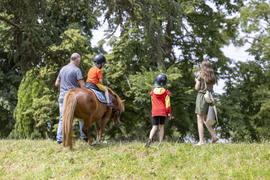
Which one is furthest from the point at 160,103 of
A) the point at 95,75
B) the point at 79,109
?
the point at 79,109

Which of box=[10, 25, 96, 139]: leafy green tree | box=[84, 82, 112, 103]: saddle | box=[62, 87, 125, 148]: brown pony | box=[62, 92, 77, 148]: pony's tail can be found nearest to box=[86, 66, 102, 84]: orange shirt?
box=[84, 82, 112, 103]: saddle

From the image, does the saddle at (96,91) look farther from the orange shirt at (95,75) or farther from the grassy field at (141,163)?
the grassy field at (141,163)

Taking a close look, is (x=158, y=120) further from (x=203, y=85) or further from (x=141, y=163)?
(x=141, y=163)

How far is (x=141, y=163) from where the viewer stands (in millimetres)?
5316

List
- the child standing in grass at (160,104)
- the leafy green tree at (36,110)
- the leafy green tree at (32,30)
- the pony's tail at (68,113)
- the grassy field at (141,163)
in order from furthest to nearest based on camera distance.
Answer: the leafy green tree at (36,110) < the leafy green tree at (32,30) < the child standing in grass at (160,104) < the pony's tail at (68,113) < the grassy field at (141,163)

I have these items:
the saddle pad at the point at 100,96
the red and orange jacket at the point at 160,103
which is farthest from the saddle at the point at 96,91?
the red and orange jacket at the point at 160,103

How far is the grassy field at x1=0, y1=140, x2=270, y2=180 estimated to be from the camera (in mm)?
4607

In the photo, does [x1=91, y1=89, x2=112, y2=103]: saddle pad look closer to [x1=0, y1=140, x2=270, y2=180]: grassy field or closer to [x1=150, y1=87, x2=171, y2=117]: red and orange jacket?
[x1=0, y1=140, x2=270, y2=180]: grassy field

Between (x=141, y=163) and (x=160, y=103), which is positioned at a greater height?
(x=160, y=103)

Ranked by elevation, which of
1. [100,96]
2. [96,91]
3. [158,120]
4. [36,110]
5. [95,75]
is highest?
[95,75]

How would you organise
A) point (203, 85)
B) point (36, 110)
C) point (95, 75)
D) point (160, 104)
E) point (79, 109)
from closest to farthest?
1. point (79, 109)
2. point (203, 85)
3. point (160, 104)
4. point (95, 75)
5. point (36, 110)

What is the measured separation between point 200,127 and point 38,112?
14.3 metres

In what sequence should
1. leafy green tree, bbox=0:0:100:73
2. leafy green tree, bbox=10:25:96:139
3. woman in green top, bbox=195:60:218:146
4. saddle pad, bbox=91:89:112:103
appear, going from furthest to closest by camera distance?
leafy green tree, bbox=10:25:96:139 → leafy green tree, bbox=0:0:100:73 → saddle pad, bbox=91:89:112:103 → woman in green top, bbox=195:60:218:146

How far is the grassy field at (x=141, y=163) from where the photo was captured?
461cm
